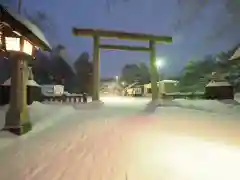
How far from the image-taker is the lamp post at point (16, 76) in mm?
6082

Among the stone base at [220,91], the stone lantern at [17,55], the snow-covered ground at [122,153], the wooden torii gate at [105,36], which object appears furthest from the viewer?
the wooden torii gate at [105,36]

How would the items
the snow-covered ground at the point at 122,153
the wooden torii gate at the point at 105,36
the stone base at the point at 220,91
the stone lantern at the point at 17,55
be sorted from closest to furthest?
1. the snow-covered ground at the point at 122,153
2. the stone lantern at the point at 17,55
3. the stone base at the point at 220,91
4. the wooden torii gate at the point at 105,36

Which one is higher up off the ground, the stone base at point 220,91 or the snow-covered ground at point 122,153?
the stone base at point 220,91

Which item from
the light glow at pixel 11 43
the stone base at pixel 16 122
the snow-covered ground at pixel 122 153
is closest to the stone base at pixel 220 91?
the snow-covered ground at pixel 122 153

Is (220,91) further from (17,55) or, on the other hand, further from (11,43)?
(11,43)

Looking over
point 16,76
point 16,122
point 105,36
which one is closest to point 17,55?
point 16,76

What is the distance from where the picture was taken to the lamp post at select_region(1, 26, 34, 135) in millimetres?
6082

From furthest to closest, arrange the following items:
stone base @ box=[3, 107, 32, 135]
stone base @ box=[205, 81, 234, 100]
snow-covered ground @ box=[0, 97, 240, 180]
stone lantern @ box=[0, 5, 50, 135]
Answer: stone base @ box=[205, 81, 234, 100] → stone base @ box=[3, 107, 32, 135] → stone lantern @ box=[0, 5, 50, 135] → snow-covered ground @ box=[0, 97, 240, 180]

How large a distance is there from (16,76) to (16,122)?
1.06 metres

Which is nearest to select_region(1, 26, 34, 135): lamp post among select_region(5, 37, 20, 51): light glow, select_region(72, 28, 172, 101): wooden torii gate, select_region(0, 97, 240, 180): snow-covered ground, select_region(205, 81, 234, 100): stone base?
select_region(5, 37, 20, 51): light glow

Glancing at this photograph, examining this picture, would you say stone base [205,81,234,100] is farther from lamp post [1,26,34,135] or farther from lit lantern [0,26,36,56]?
lit lantern [0,26,36,56]

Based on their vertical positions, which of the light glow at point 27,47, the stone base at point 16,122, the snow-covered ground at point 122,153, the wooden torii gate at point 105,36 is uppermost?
the wooden torii gate at point 105,36

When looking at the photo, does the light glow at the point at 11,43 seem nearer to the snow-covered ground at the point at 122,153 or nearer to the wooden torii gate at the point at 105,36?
the snow-covered ground at the point at 122,153

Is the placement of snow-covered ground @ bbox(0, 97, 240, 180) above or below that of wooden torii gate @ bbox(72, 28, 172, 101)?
below
